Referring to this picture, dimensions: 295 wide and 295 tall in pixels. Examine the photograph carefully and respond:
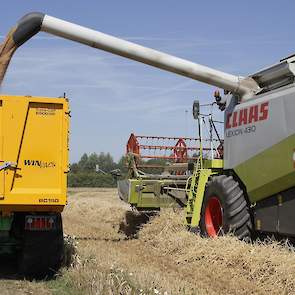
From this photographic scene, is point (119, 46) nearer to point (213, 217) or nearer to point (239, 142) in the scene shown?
point (239, 142)

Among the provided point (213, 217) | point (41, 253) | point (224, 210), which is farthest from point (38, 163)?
point (213, 217)

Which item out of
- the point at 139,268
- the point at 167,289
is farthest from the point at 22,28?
the point at 167,289

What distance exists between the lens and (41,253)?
6555 millimetres

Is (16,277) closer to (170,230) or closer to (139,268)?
(139,268)

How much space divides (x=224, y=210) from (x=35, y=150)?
3.06m

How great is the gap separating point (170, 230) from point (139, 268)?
9.80 ft

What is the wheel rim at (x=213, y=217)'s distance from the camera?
8.73 metres

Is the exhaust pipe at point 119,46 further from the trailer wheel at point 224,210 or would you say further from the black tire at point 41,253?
the black tire at point 41,253

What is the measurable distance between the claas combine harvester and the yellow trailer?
0.01m

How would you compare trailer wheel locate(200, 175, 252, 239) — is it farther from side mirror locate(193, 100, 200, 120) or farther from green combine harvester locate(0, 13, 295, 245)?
side mirror locate(193, 100, 200, 120)

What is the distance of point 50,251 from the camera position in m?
6.58

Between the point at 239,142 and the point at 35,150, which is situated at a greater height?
Answer: the point at 239,142

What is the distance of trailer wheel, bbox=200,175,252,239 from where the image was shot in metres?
7.83

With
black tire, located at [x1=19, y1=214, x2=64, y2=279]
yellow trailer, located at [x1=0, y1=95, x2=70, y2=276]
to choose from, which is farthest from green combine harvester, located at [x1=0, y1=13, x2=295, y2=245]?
black tire, located at [x1=19, y1=214, x2=64, y2=279]
